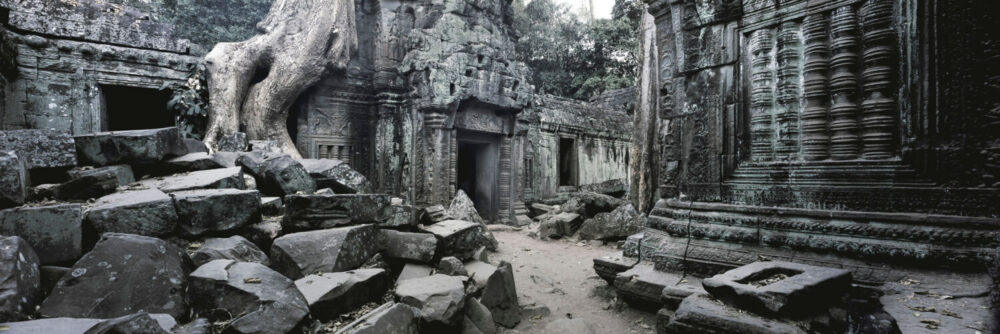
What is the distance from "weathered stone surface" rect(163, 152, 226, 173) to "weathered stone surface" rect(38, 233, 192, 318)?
216 centimetres

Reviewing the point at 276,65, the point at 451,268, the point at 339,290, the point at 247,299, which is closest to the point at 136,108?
the point at 276,65

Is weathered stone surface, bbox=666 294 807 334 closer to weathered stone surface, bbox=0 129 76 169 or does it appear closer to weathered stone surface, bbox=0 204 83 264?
weathered stone surface, bbox=0 204 83 264

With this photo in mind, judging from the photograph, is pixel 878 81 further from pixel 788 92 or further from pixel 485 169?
pixel 485 169

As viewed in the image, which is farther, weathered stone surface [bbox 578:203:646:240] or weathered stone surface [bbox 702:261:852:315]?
weathered stone surface [bbox 578:203:646:240]

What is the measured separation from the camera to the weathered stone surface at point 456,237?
14.9 ft

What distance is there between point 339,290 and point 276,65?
6.75 meters

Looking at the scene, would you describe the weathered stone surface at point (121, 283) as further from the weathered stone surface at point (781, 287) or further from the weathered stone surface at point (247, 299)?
the weathered stone surface at point (781, 287)

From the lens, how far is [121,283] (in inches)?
89.2

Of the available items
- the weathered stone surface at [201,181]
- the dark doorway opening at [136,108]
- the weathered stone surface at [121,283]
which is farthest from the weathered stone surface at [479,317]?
the dark doorway opening at [136,108]

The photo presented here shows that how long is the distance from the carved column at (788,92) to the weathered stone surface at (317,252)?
331cm

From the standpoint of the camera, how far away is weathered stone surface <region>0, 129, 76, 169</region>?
335 centimetres

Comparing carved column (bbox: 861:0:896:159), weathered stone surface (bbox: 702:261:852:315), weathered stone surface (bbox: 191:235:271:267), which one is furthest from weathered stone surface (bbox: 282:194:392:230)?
carved column (bbox: 861:0:896:159)

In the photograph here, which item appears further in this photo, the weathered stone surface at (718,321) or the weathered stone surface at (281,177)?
the weathered stone surface at (281,177)

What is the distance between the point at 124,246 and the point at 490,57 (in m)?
8.18
